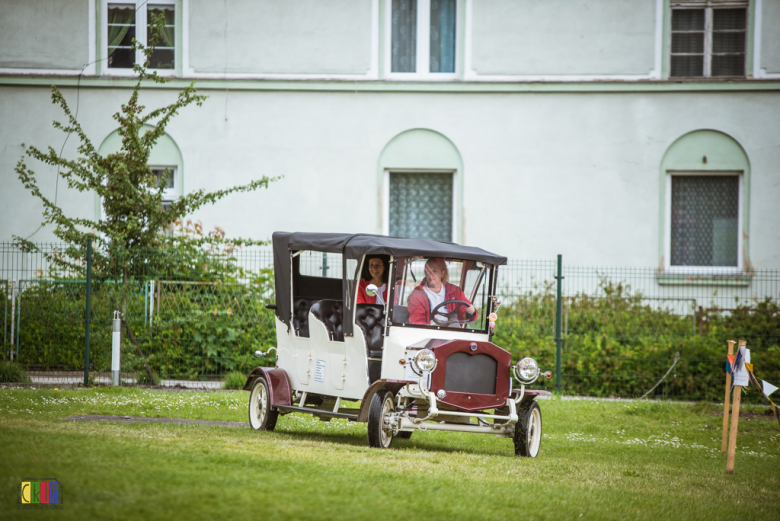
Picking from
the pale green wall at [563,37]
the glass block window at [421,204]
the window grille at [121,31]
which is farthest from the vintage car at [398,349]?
the window grille at [121,31]

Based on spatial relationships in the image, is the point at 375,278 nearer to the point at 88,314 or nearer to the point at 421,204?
the point at 88,314

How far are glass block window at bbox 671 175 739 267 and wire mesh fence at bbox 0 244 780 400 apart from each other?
139 inches

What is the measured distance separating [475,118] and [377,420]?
1161 cm

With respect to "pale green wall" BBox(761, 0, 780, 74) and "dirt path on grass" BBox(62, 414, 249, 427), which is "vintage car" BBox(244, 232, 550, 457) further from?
"pale green wall" BBox(761, 0, 780, 74)

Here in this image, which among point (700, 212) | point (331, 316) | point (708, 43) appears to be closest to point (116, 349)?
point (331, 316)

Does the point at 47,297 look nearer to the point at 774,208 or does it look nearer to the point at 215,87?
the point at 215,87

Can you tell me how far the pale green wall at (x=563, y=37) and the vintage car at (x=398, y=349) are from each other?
10080 mm

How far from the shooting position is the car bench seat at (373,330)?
9.51m

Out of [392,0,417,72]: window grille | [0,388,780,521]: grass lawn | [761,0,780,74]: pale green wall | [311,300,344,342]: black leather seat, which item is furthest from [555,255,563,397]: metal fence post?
[761,0,780,74]: pale green wall

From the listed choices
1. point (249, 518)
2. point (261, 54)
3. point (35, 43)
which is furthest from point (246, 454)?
point (35, 43)

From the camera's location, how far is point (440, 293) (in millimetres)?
9617

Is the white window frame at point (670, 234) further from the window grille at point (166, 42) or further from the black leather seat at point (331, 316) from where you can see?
the window grille at point (166, 42)

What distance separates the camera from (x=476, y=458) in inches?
346

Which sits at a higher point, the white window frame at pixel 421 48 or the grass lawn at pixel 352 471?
the white window frame at pixel 421 48
